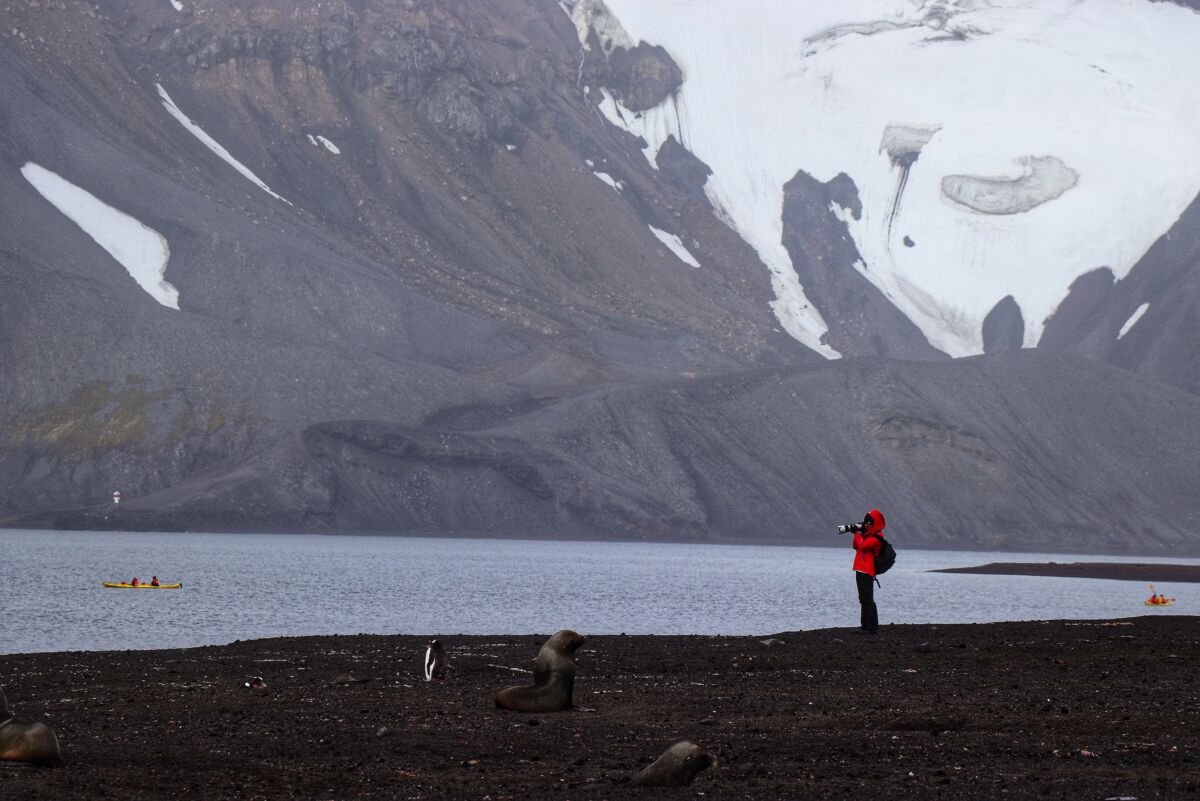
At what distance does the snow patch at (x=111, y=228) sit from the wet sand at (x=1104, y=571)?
2197 inches

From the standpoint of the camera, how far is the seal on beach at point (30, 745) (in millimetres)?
14805

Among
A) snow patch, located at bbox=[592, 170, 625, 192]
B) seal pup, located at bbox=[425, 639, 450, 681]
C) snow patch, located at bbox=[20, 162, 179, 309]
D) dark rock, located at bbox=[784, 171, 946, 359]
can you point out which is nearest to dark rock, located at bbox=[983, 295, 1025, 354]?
dark rock, located at bbox=[784, 171, 946, 359]

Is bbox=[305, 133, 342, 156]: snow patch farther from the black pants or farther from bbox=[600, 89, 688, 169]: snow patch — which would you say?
the black pants

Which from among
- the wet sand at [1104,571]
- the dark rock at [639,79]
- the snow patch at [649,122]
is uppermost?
the dark rock at [639,79]

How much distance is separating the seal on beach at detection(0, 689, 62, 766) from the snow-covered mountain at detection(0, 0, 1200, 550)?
8215 centimetres

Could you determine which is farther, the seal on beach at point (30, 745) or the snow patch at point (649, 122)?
the snow patch at point (649, 122)

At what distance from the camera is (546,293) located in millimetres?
144750

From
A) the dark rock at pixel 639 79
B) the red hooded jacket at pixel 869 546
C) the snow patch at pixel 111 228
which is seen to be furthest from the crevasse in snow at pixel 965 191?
the red hooded jacket at pixel 869 546

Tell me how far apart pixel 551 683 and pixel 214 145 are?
5097 inches

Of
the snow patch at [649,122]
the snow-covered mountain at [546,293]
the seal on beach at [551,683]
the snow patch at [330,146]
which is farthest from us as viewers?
the snow patch at [649,122]

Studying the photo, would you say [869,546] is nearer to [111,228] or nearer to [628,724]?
[628,724]

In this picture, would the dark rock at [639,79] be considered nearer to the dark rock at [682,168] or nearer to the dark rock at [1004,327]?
the dark rock at [682,168]

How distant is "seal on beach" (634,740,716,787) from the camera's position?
47.3 feet

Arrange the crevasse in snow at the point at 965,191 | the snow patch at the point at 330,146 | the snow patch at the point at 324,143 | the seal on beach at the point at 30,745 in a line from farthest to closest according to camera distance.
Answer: the crevasse in snow at the point at 965,191
the snow patch at the point at 330,146
the snow patch at the point at 324,143
the seal on beach at the point at 30,745
